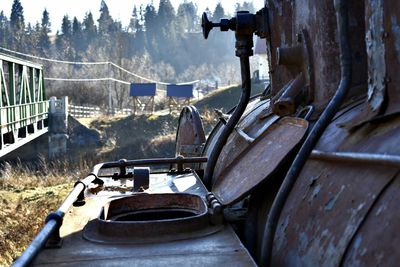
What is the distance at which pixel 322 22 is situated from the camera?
3.63 meters

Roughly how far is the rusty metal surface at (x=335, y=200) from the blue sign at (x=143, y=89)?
38449mm

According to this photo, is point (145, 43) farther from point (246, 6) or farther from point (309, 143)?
point (309, 143)

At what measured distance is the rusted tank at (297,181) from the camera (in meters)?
2.36

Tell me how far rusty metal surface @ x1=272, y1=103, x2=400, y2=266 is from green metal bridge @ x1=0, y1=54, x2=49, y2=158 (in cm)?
1487

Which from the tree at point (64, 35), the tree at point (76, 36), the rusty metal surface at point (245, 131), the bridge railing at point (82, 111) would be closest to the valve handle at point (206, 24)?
the rusty metal surface at point (245, 131)

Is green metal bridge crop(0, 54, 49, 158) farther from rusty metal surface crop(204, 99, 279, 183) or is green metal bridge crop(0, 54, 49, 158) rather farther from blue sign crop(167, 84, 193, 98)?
blue sign crop(167, 84, 193, 98)

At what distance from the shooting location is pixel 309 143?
2887 millimetres

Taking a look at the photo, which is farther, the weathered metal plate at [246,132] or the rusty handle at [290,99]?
the weathered metal plate at [246,132]

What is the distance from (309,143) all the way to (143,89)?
39.1 meters

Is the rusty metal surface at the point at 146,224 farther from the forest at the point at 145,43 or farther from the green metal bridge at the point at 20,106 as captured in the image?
the forest at the point at 145,43

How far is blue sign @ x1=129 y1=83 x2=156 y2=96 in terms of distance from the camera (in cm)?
4128

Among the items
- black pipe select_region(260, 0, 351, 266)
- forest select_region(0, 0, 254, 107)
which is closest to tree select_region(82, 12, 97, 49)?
forest select_region(0, 0, 254, 107)

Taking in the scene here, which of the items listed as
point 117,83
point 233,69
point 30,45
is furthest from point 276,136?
point 233,69

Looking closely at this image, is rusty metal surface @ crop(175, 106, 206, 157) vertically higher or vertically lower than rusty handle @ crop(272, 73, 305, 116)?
lower
